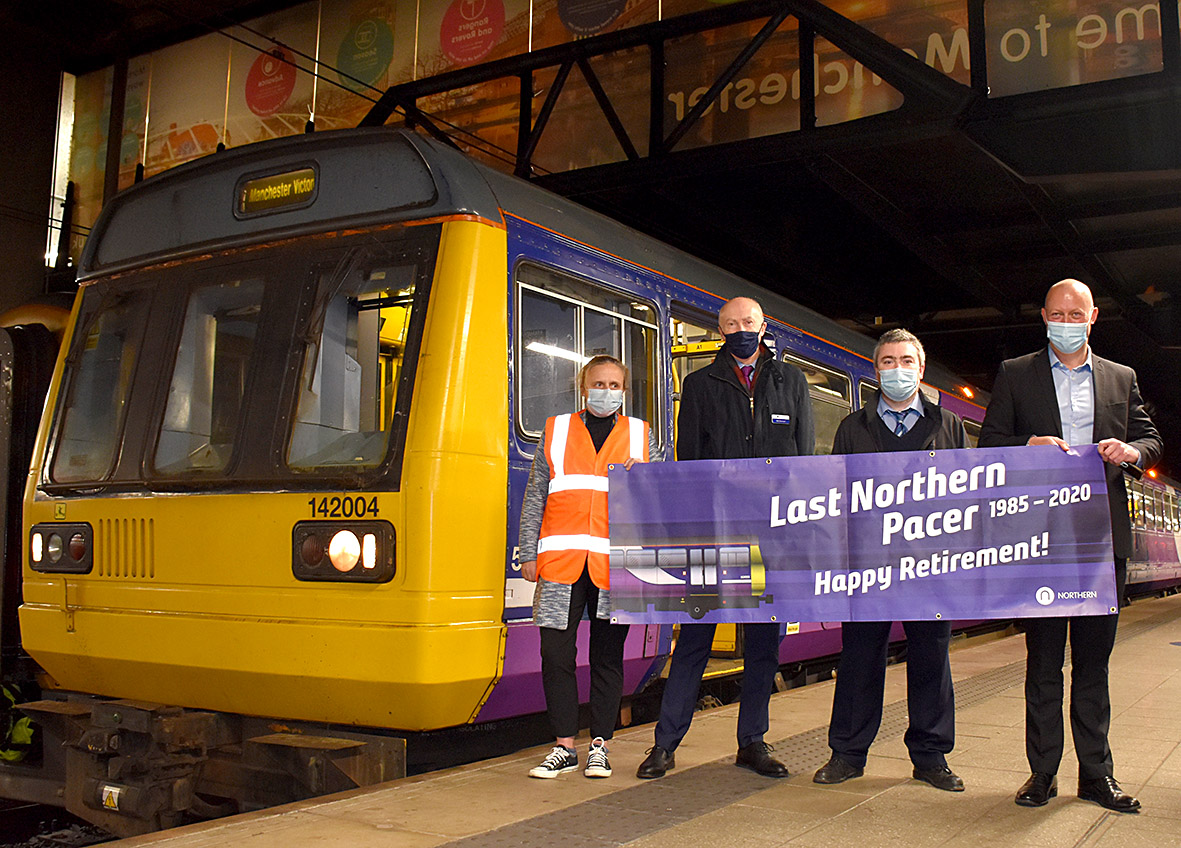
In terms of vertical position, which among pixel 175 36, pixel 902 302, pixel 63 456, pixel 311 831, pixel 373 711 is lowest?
pixel 311 831

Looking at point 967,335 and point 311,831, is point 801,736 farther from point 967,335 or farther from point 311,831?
point 967,335

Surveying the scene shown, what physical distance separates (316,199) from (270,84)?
1254 centimetres

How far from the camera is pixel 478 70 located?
12.6 meters

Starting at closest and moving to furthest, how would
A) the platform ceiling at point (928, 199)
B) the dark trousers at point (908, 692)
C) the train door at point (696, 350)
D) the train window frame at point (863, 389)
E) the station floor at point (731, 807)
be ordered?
the station floor at point (731, 807) → the dark trousers at point (908, 692) → the train door at point (696, 350) → the train window frame at point (863, 389) → the platform ceiling at point (928, 199)

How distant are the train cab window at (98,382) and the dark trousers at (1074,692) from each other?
424 centimetres

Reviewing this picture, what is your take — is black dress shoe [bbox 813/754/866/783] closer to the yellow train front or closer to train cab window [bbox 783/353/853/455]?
the yellow train front

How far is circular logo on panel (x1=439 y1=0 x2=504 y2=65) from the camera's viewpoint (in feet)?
45.7

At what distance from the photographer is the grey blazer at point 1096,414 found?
4184 millimetres

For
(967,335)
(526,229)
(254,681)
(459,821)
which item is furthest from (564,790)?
(967,335)

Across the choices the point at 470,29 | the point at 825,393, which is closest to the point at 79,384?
the point at 825,393

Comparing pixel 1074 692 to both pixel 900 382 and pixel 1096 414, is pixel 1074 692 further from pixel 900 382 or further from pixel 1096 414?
pixel 900 382

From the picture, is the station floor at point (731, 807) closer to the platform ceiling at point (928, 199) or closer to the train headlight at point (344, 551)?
the train headlight at point (344, 551)

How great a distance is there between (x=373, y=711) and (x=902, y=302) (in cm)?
1670

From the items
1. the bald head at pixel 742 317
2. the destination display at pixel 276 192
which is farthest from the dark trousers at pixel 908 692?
the destination display at pixel 276 192
